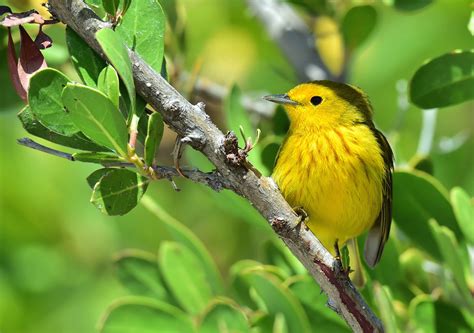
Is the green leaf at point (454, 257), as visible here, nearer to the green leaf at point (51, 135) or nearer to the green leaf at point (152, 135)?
the green leaf at point (152, 135)

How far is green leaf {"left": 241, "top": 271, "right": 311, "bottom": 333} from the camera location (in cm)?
271

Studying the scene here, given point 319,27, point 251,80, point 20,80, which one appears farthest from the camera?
point 251,80

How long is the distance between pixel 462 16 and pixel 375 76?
2.05 ft

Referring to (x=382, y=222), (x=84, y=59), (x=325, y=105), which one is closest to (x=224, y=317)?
(x=382, y=222)

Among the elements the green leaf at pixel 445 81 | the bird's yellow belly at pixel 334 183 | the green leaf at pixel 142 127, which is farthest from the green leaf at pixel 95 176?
the green leaf at pixel 445 81

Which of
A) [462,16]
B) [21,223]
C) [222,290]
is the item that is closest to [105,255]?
[21,223]

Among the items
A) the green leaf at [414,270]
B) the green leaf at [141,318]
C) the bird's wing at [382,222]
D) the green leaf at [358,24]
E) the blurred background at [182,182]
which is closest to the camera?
the green leaf at [141,318]

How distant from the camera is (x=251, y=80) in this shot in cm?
509

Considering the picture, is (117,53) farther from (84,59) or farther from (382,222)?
(382,222)

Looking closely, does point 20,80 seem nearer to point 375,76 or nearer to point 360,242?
point 360,242

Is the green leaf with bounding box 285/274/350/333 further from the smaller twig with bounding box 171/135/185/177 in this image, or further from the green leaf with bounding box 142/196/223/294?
the smaller twig with bounding box 171/135/185/177

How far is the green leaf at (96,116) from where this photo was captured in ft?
6.64

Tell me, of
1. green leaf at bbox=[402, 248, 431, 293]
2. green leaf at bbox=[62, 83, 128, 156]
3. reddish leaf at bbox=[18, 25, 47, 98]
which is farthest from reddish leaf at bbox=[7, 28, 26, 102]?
green leaf at bbox=[402, 248, 431, 293]

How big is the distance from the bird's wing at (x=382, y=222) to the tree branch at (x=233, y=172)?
0.70m
